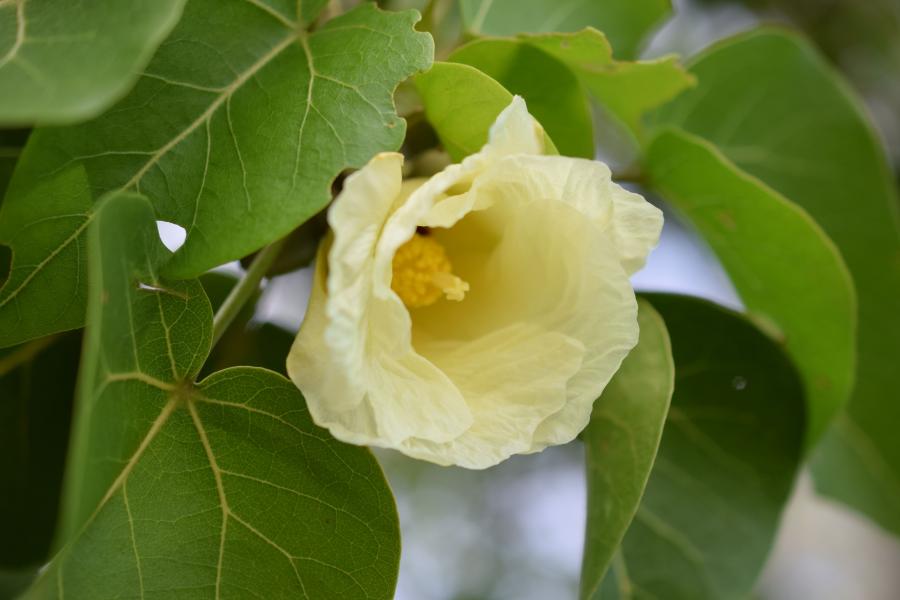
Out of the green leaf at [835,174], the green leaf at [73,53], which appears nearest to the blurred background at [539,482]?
the green leaf at [835,174]

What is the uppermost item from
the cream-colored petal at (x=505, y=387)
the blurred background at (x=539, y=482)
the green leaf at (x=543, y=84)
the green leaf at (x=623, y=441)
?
the green leaf at (x=543, y=84)

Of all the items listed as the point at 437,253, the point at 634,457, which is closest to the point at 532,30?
the point at 437,253

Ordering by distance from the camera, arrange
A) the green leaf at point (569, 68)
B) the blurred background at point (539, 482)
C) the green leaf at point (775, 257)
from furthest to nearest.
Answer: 1. the blurred background at point (539, 482)
2. the green leaf at point (775, 257)
3. the green leaf at point (569, 68)

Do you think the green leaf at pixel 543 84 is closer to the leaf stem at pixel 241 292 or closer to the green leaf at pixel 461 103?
the green leaf at pixel 461 103

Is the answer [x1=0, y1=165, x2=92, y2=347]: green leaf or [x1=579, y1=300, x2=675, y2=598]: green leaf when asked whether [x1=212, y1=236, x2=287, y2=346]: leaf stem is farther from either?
[x1=579, y1=300, x2=675, y2=598]: green leaf

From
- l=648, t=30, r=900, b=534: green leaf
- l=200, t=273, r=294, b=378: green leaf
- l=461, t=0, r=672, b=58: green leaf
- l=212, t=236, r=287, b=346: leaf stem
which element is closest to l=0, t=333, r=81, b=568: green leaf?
l=200, t=273, r=294, b=378: green leaf

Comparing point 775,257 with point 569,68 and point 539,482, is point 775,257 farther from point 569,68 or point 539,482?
point 539,482

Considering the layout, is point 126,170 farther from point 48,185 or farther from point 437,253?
point 437,253
